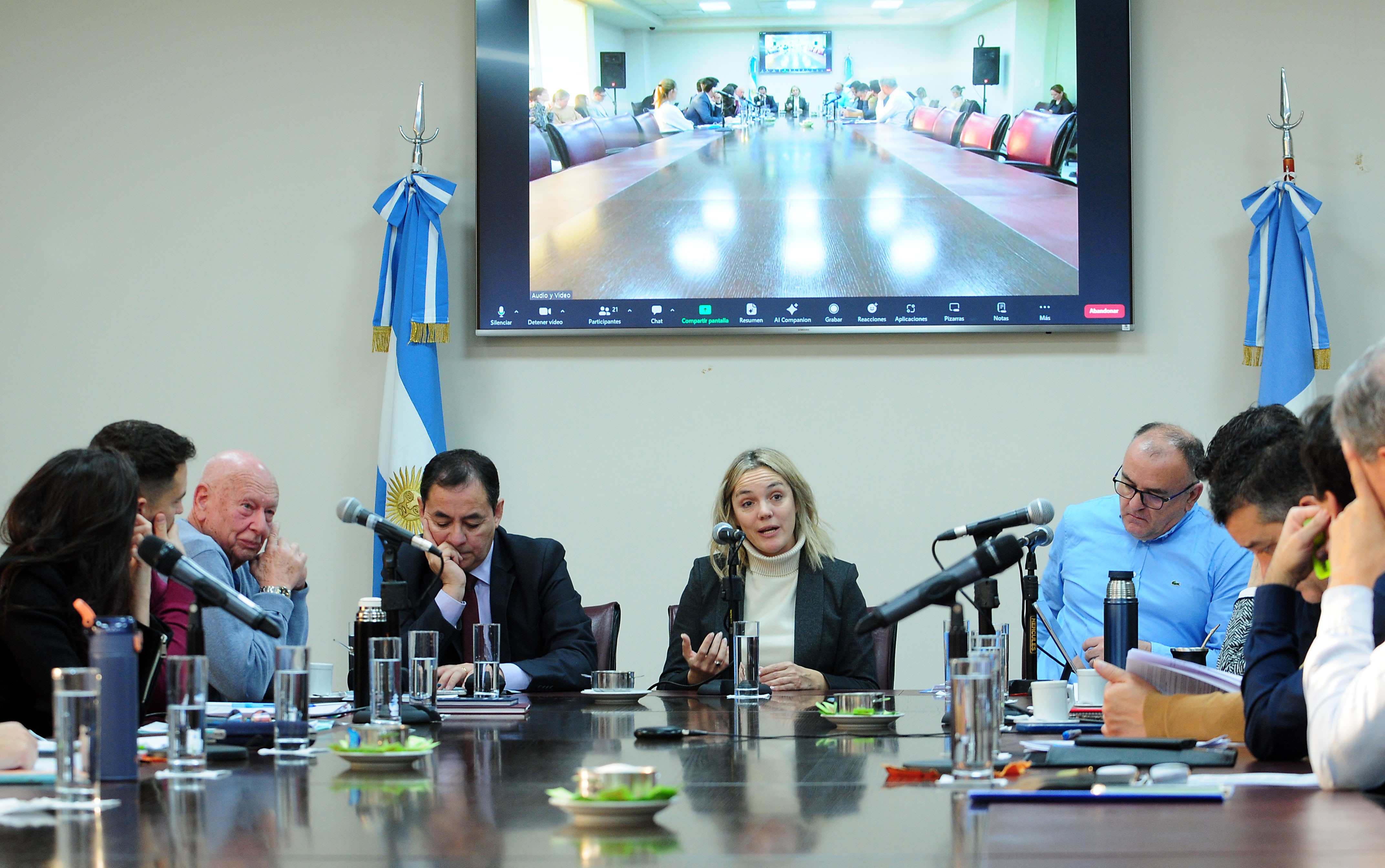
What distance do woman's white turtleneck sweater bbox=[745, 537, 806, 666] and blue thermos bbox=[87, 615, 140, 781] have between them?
7.10 feet

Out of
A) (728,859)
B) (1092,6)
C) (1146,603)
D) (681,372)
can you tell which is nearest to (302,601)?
(681,372)

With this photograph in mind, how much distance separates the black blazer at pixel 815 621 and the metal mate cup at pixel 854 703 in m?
1.00

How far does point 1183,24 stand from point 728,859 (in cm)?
441

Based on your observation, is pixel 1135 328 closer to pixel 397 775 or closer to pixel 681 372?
pixel 681 372


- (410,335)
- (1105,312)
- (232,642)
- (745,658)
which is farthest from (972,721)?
(410,335)

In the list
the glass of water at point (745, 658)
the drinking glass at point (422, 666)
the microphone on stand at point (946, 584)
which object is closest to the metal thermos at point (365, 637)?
the drinking glass at point (422, 666)

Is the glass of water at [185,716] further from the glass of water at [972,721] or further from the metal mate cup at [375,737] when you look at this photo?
the glass of water at [972,721]

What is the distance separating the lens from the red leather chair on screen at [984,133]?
4.90m

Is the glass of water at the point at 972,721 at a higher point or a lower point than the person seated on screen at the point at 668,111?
lower

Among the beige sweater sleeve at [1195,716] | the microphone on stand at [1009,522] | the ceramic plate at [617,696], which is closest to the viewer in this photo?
the beige sweater sleeve at [1195,716]

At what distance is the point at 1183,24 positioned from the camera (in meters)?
4.89

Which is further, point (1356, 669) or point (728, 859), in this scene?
point (1356, 669)

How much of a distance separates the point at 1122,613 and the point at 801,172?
2.50 m

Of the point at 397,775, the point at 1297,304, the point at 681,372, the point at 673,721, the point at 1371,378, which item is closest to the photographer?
the point at 1371,378
